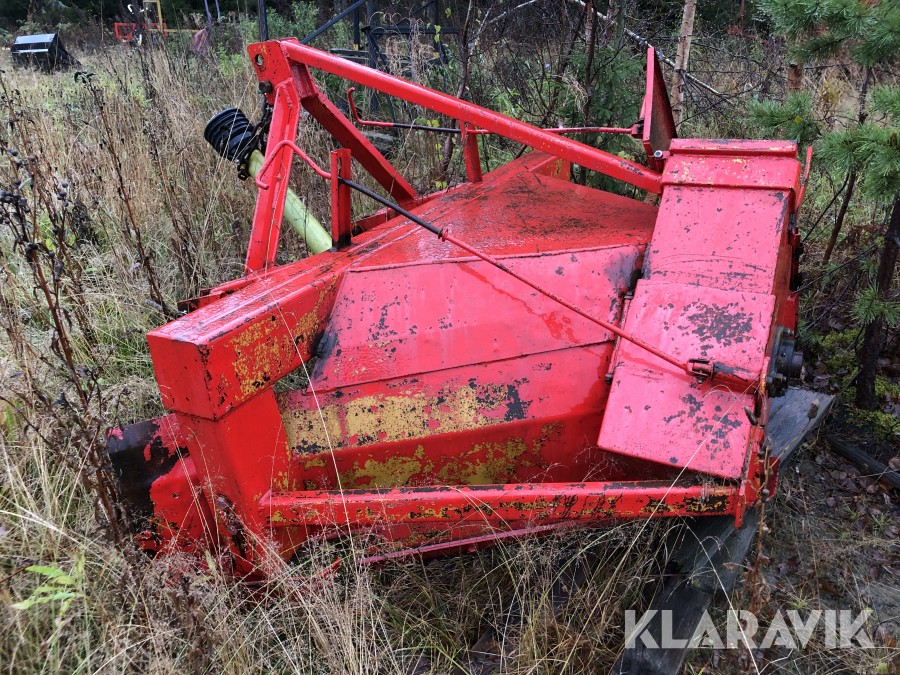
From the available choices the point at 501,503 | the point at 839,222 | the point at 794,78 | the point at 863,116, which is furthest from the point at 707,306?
the point at 794,78

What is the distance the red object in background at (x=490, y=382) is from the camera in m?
1.83

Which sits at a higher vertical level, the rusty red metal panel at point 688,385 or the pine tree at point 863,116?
the pine tree at point 863,116

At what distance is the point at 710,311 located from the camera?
1951 mm

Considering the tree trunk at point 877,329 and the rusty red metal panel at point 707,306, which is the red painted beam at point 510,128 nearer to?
the rusty red metal panel at point 707,306

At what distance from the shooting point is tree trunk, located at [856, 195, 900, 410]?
2.85 meters

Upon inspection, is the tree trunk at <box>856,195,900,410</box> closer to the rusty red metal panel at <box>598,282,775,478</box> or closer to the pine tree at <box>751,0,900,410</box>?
the pine tree at <box>751,0,900,410</box>

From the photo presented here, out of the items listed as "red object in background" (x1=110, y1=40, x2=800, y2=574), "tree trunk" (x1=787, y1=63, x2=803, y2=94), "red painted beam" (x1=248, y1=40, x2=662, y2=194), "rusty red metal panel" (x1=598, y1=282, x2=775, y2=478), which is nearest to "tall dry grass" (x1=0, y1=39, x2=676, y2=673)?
"red object in background" (x1=110, y1=40, x2=800, y2=574)

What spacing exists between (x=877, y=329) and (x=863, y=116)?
92 cm

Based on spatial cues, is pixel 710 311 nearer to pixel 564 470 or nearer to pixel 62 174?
pixel 564 470

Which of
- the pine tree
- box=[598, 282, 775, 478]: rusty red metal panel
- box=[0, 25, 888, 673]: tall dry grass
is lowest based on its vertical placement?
box=[0, 25, 888, 673]: tall dry grass

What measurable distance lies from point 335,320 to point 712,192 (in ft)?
4.04

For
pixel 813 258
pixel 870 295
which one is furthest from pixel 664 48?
pixel 870 295

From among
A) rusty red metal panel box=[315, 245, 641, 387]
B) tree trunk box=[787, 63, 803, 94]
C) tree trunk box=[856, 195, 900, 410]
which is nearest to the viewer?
rusty red metal panel box=[315, 245, 641, 387]

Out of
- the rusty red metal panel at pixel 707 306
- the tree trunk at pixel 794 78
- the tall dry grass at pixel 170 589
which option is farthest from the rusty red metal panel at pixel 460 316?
the tree trunk at pixel 794 78
